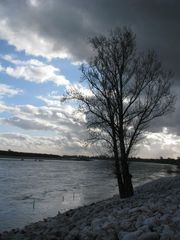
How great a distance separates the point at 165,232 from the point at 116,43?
15.6 meters

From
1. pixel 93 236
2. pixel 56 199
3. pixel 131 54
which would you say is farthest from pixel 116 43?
pixel 56 199

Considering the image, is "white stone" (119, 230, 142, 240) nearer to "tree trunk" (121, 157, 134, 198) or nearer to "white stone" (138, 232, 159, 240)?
"white stone" (138, 232, 159, 240)

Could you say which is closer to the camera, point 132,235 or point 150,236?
point 150,236

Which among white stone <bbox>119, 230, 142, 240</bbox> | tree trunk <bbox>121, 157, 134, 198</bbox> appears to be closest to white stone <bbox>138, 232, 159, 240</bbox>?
white stone <bbox>119, 230, 142, 240</bbox>

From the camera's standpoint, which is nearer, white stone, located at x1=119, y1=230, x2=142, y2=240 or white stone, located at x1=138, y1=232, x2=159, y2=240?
white stone, located at x1=138, y1=232, x2=159, y2=240

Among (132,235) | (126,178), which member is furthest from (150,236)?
(126,178)

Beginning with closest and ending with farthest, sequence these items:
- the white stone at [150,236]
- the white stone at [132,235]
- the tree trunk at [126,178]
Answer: the white stone at [150,236] → the white stone at [132,235] → the tree trunk at [126,178]

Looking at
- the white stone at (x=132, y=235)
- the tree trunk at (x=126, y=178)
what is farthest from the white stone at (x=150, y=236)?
the tree trunk at (x=126, y=178)

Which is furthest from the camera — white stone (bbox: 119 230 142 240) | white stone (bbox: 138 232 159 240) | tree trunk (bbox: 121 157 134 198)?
tree trunk (bbox: 121 157 134 198)

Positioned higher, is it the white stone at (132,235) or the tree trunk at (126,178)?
the tree trunk at (126,178)

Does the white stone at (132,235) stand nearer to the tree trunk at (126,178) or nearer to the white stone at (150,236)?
the white stone at (150,236)

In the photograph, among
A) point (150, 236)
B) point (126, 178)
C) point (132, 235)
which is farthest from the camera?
point (126, 178)

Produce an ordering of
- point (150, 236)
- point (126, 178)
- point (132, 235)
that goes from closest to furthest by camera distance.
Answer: point (150, 236) < point (132, 235) < point (126, 178)

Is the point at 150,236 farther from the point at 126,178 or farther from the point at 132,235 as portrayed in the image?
the point at 126,178
